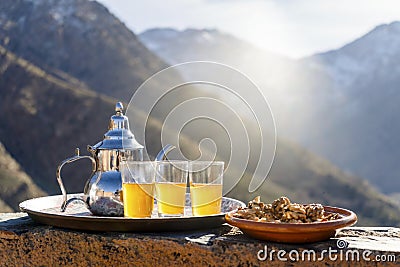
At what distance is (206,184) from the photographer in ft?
5.56

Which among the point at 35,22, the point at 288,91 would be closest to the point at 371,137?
the point at 288,91

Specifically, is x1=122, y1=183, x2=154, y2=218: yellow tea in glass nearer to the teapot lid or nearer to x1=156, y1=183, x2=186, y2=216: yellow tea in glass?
x1=156, y1=183, x2=186, y2=216: yellow tea in glass

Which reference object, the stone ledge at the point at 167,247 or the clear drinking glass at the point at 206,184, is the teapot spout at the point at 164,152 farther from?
the stone ledge at the point at 167,247

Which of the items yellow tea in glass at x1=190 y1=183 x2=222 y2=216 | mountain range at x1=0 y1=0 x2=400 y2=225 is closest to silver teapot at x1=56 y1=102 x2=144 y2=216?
yellow tea in glass at x1=190 y1=183 x2=222 y2=216

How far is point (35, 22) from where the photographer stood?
514 inches

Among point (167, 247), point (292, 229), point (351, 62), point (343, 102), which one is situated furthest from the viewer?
point (343, 102)

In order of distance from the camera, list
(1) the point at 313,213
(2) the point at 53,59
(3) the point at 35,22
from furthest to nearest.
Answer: (2) the point at 53,59 → (3) the point at 35,22 → (1) the point at 313,213

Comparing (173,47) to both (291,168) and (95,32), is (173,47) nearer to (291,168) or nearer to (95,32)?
(95,32)

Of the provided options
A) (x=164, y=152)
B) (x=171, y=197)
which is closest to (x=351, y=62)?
(x=164, y=152)

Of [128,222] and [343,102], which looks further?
[343,102]

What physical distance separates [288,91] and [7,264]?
1748 centimetres

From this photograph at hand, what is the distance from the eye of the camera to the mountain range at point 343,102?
729 inches

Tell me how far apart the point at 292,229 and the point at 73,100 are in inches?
410

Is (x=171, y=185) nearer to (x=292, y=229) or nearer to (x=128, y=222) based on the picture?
(x=128, y=222)
